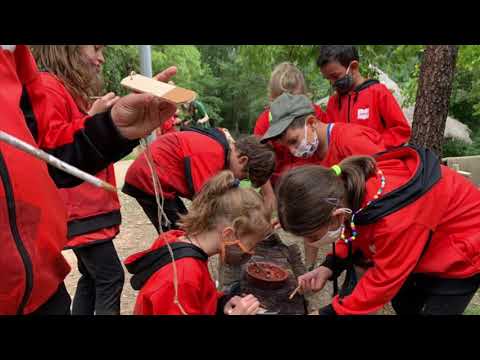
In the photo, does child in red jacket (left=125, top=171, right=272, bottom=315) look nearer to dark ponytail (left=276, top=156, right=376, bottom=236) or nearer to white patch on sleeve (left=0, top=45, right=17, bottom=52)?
dark ponytail (left=276, top=156, right=376, bottom=236)

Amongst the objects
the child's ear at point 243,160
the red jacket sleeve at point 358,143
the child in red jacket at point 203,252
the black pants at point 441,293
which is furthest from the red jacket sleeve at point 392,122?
the child in red jacket at point 203,252

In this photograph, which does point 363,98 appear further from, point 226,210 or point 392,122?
point 226,210

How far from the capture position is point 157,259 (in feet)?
6.25

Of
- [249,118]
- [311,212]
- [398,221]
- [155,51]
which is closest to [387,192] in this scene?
[398,221]

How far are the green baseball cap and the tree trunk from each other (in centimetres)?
200

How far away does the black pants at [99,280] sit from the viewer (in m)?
2.43

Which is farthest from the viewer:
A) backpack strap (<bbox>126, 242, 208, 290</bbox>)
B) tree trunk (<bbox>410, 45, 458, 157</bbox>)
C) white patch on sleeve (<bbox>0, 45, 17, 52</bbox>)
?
tree trunk (<bbox>410, 45, 458, 157</bbox>)

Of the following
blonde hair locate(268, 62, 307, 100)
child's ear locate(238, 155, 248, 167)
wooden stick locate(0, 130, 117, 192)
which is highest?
wooden stick locate(0, 130, 117, 192)

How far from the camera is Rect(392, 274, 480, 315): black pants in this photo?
6.47ft

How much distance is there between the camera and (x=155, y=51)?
2284 centimetres

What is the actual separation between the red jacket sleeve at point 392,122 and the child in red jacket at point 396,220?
1.48m

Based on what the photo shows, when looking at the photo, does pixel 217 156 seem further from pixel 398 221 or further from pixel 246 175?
pixel 398 221

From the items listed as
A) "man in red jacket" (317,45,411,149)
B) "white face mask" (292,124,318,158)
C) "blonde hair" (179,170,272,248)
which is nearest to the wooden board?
"blonde hair" (179,170,272,248)

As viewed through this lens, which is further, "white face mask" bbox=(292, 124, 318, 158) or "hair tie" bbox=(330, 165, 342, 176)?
"white face mask" bbox=(292, 124, 318, 158)
